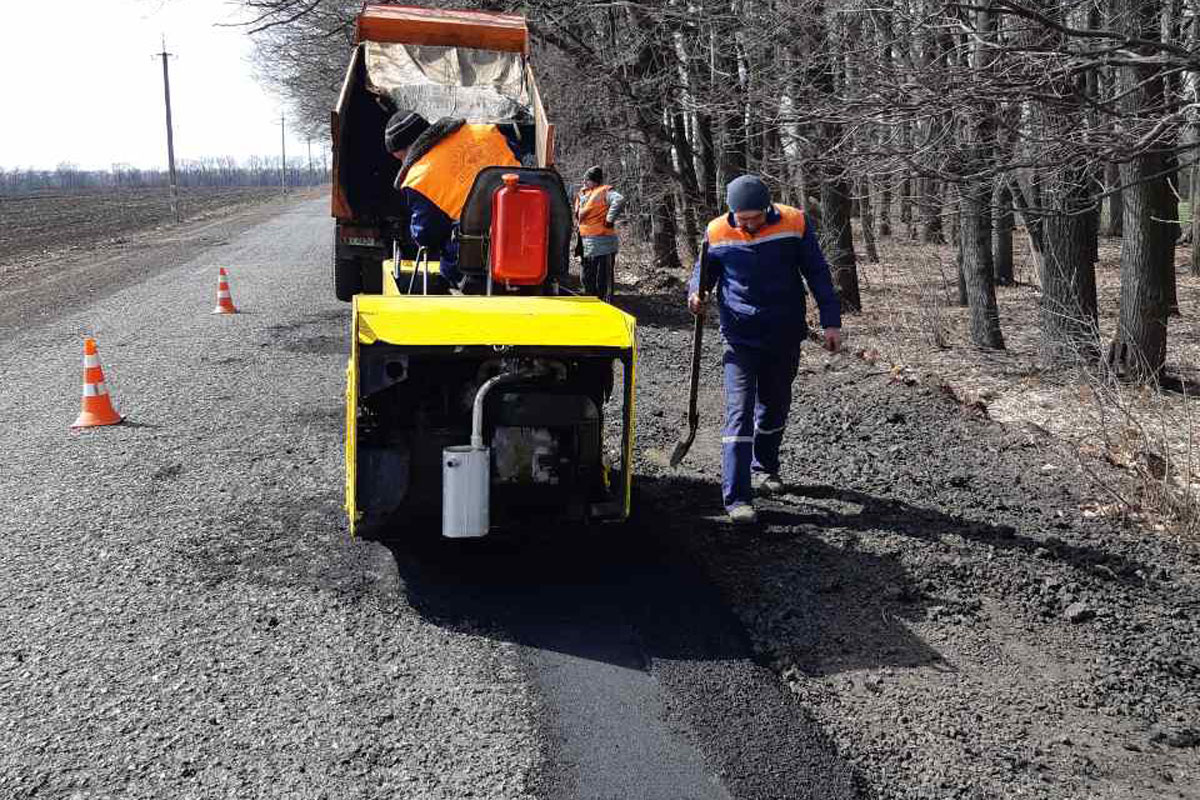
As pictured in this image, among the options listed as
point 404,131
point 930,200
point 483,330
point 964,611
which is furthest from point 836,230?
point 483,330

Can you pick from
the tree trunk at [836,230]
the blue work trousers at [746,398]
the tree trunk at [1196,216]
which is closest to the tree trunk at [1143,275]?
the tree trunk at [836,230]

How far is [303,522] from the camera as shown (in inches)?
214

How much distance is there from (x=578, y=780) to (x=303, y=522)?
2.75 meters

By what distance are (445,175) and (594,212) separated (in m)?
6.90

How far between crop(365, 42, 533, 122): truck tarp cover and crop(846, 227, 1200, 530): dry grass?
448 centimetres

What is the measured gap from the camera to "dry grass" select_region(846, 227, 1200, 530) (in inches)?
220

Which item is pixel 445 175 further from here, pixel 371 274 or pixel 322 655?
pixel 371 274

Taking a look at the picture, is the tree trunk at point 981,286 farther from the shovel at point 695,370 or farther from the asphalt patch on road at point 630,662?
the asphalt patch on road at point 630,662

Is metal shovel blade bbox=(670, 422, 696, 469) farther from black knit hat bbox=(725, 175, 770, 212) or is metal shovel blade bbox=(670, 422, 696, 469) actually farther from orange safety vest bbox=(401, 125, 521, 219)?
orange safety vest bbox=(401, 125, 521, 219)

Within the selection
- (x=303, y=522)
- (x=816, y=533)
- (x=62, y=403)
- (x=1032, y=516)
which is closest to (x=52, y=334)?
(x=62, y=403)

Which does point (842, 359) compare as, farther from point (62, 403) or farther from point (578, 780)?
point (578, 780)

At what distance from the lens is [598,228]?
12.8m

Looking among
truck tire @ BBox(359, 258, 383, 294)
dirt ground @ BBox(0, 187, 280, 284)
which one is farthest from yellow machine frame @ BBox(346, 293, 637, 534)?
dirt ground @ BBox(0, 187, 280, 284)

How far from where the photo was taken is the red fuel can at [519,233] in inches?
205
